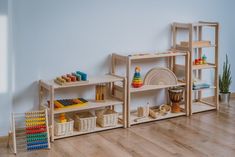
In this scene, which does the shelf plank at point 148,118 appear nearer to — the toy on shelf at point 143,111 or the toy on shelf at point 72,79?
the toy on shelf at point 143,111

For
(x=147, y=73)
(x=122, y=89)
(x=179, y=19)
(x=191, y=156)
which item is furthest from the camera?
(x=179, y=19)

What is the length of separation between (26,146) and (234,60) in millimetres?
3209

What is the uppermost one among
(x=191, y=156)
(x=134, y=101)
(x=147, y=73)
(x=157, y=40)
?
(x=157, y=40)

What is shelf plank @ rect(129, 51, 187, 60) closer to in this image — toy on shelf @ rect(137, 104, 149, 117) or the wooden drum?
the wooden drum

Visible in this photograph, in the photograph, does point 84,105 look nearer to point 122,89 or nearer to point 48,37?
point 122,89

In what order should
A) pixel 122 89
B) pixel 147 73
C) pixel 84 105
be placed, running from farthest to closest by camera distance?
pixel 147 73 < pixel 122 89 < pixel 84 105

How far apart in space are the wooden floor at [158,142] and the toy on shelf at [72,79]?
0.55 metres

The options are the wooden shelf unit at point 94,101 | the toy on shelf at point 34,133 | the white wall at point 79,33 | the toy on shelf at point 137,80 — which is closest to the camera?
the toy on shelf at point 34,133

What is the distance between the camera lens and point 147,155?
3287 mm

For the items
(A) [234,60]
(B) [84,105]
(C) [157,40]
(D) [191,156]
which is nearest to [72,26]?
(B) [84,105]

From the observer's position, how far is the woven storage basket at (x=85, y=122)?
3818mm

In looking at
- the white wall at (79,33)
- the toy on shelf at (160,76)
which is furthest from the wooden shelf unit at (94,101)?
the toy on shelf at (160,76)

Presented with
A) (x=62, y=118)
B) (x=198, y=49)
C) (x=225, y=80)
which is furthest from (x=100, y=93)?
(x=225, y=80)

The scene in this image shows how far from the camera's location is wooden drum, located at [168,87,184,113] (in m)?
4.43
